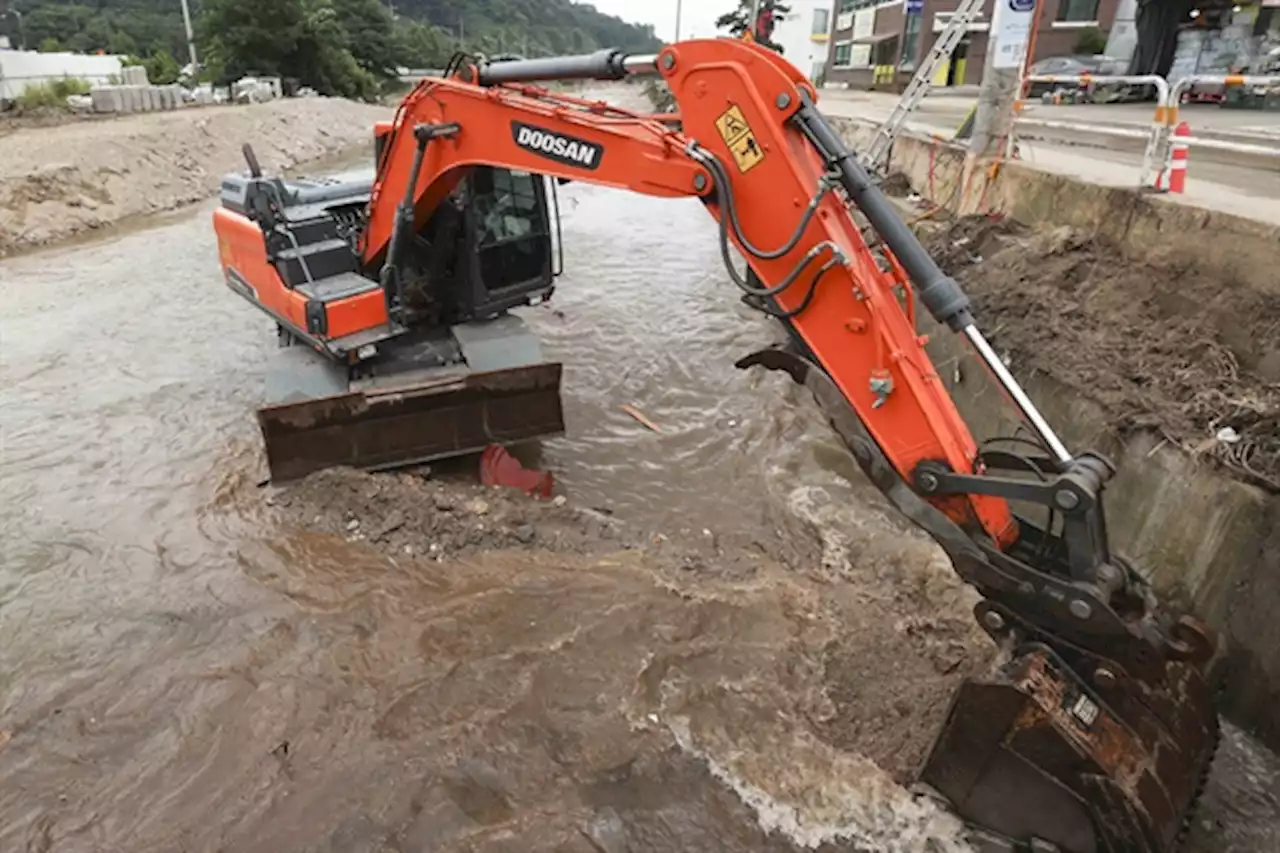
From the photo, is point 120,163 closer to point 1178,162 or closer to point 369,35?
point 1178,162

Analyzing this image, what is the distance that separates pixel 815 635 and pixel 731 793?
1.10 metres

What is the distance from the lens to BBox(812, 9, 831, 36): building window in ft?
175

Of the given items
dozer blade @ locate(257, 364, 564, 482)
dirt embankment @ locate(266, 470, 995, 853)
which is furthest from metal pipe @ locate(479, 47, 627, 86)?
dirt embankment @ locate(266, 470, 995, 853)

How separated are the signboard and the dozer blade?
535cm

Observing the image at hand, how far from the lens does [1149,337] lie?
15.9ft

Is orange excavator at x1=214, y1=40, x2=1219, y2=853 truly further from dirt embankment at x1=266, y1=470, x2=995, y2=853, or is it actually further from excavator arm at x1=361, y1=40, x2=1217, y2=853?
dirt embankment at x1=266, y1=470, x2=995, y2=853

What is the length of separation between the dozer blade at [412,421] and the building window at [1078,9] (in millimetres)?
30948

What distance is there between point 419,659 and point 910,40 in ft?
127

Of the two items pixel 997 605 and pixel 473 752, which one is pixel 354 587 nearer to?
pixel 473 752

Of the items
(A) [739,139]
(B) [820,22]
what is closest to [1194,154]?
(A) [739,139]

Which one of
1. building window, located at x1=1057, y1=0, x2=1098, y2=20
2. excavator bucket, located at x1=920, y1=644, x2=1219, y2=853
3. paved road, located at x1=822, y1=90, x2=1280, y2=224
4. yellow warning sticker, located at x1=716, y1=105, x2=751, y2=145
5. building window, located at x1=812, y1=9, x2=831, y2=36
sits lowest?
excavator bucket, located at x1=920, y1=644, x2=1219, y2=853

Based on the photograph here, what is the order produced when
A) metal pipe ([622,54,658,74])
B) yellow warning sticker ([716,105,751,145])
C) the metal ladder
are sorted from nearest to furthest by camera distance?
yellow warning sticker ([716,105,751,145])
metal pipe ([622,54,658,74])
the metal ladder

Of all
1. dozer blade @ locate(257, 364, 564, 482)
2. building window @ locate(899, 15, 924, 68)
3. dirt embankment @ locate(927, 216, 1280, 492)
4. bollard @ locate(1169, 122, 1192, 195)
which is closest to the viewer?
dirt embankment @ locate(927, 216, 1280, 492)

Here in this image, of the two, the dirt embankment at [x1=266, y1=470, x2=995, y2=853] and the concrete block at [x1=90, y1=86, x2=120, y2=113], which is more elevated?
the concrete block at [x1=90, y1=86, x2=120, y2=113]
